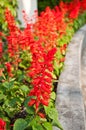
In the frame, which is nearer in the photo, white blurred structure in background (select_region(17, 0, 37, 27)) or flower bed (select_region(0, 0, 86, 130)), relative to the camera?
flower bed (select_region(0, 0, 86, 130))

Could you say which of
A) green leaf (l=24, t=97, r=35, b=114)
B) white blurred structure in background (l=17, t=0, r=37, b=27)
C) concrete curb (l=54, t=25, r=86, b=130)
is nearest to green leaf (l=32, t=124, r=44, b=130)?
green leaf (l=24, t=97, r=35, b=114)

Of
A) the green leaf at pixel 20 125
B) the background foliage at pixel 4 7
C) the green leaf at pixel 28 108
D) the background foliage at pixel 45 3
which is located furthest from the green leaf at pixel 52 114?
the background foliage at pixel 45 3

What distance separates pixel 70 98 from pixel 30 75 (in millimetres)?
724

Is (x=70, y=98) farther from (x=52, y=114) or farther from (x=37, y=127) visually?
(x=37, y=127)

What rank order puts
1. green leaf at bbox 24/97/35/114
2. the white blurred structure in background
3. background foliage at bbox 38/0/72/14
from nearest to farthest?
green leaf at bbox 24/97/35/114 < the white blurred structure in background < background foliage at bbox 38/0/72/14

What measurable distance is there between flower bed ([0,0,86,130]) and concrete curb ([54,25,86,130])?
0.11 metres

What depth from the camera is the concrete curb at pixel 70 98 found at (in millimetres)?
3424

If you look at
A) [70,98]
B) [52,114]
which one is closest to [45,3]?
[70,98]

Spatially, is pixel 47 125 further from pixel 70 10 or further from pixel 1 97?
pixel 70 10

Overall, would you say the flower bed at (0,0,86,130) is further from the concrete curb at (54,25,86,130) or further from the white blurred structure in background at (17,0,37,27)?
the white blurred structure in background at (17,0,37,27)

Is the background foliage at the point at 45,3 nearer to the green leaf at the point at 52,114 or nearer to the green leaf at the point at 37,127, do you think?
the green leaf at the point at 52,114

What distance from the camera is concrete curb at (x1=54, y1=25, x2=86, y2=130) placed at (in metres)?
3.42

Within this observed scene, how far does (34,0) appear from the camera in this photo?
903 centimetres

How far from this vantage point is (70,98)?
160 inches
